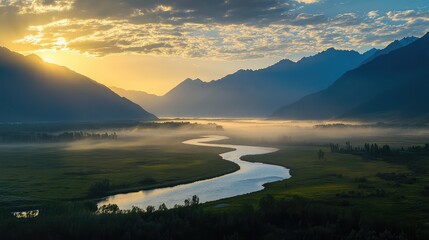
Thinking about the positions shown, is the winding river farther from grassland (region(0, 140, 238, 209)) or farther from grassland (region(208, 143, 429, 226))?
grassland (region(208, 143, 429, 226))

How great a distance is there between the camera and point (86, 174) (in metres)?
128

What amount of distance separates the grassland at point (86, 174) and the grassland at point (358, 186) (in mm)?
27631

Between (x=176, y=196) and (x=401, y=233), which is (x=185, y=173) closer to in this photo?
(x=176, y=196)

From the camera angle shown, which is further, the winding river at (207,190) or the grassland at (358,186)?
the winding river at (207,190)

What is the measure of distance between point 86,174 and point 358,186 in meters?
75.0

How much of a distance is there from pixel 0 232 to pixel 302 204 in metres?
43.6

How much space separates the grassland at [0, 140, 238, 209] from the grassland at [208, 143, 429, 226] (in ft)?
90.7

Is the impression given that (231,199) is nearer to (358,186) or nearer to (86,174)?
(358,186)

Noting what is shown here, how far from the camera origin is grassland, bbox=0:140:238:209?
94.7 metres

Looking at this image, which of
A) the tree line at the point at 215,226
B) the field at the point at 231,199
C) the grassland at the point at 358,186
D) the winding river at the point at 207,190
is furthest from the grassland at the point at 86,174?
the tree line at the point at 215,226

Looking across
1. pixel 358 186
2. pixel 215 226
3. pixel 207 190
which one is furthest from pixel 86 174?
pixel 215 226

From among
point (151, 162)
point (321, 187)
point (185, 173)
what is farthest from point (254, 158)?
point (321, 187)

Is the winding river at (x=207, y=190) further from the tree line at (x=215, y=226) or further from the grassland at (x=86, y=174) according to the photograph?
the tree line at (x=215, y=226)

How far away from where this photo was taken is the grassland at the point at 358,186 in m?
75.1
